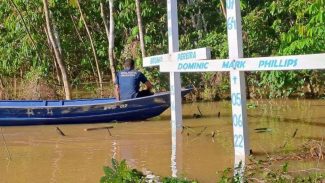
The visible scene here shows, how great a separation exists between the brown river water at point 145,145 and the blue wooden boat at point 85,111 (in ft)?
0.74

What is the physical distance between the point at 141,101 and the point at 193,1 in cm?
1115

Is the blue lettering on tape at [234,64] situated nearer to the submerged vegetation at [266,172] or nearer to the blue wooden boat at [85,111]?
the submerged vegetation at [266,172]

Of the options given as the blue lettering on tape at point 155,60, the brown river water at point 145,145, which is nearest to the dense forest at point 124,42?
the brown river water at point 145,145

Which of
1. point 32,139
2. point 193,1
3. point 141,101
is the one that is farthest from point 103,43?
point 32,139

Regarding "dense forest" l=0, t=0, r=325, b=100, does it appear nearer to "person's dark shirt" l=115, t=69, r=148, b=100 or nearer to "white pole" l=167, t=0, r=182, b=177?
"person's dark shirt" l=115, t=69, r=148, b=100

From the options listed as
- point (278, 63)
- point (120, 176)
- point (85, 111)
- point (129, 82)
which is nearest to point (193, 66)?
point (278, 63)

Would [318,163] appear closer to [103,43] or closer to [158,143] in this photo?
[158,143]

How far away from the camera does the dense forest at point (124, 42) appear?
18625mm

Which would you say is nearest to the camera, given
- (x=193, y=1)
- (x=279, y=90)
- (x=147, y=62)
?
(x=147, y=62)

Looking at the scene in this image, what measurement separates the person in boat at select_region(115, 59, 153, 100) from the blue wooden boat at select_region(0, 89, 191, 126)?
24cm

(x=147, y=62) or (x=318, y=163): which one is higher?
(x=147, y=62)

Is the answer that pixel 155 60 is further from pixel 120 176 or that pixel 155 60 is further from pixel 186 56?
pixel 120 176

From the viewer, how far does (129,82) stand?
45.8ft

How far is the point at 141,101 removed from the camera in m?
13.9
